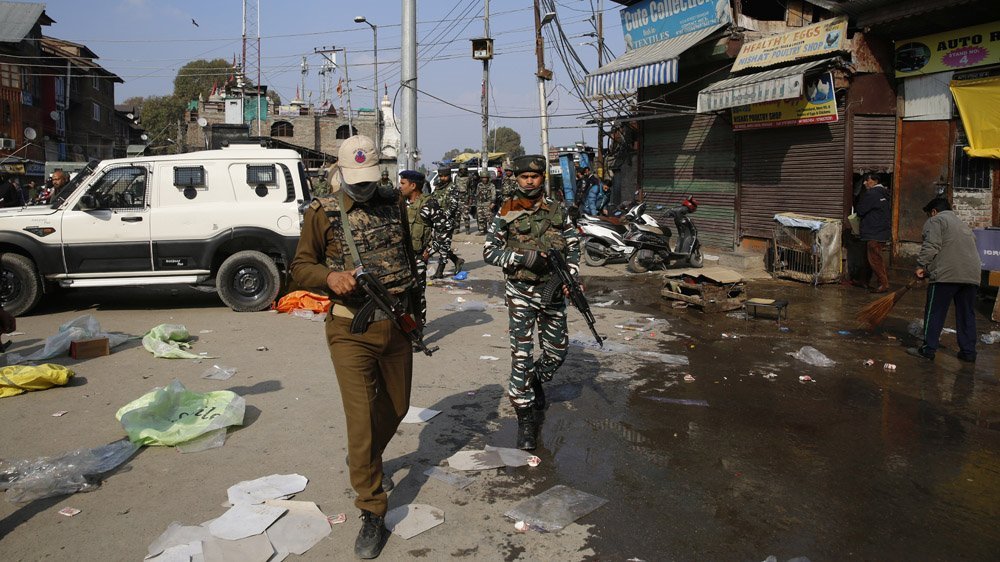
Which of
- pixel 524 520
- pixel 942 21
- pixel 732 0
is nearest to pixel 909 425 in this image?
pixel 524 520

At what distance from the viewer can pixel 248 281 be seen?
9.17 meters

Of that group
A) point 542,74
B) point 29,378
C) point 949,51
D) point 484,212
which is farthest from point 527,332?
point 542,74

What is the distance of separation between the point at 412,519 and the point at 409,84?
12951 mm

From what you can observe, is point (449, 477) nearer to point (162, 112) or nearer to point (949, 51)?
point (949, 51)

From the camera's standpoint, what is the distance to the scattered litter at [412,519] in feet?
11.3

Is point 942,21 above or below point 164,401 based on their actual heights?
above

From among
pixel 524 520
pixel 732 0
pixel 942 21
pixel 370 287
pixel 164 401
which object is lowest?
pixel 524 520

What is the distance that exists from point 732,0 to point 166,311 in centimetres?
1247

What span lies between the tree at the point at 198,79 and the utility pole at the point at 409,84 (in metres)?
50.9

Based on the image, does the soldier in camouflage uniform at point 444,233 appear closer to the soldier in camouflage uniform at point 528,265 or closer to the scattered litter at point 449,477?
the soldier in camouflage uniform at point 528,265

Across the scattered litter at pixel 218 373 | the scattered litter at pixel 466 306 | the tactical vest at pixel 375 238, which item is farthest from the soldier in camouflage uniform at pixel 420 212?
the tactical vest at pixel 375 238

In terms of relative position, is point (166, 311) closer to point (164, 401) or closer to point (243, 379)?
point (243, 379)

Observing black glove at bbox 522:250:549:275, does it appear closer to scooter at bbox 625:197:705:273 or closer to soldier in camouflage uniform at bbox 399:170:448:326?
soldier in camouflage uniform at bbox 399:170:448:326

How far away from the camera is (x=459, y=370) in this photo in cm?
650
